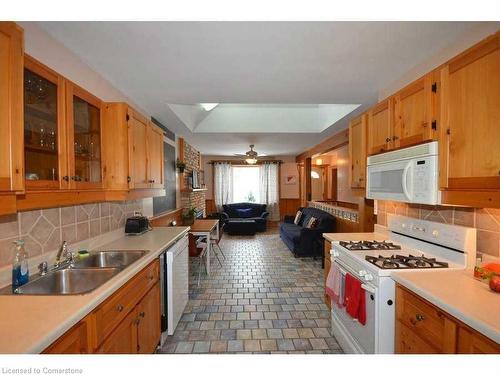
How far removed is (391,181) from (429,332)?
1.00 meters

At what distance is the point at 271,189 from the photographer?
827 centimetres

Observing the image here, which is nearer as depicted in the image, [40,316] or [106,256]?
[40,316]

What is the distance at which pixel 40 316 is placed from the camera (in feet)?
3.17

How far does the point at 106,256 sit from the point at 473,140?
260 cm

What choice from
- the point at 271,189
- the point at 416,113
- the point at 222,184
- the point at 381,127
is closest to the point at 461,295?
the point at 416,113

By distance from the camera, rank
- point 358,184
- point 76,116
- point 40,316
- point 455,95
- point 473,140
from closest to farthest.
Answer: point 40,316 < point 473,140 < point 455,95 < point 76,116 < point 358,184

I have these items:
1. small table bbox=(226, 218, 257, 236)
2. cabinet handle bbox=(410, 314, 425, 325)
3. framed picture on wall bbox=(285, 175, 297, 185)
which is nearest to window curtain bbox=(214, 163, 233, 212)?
small table bbox=(226, 218, 257, 236)

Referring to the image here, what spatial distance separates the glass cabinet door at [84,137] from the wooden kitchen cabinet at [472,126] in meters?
2.26

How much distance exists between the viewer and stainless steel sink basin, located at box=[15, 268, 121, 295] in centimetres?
145

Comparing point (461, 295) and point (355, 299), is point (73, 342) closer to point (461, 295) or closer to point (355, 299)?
point (355, 299)

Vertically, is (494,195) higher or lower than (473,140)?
lower
